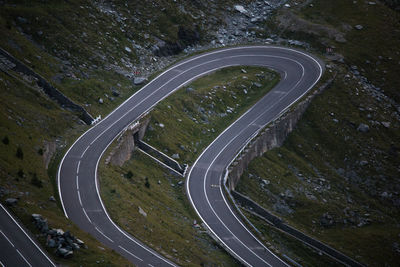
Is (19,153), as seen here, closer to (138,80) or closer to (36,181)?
(36,181)

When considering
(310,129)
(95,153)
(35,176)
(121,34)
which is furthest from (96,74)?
(310,129)

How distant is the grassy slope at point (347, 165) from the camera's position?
2682 inches

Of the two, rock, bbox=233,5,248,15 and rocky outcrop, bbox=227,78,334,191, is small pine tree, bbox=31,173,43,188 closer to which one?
rocky outcrop, bbox=227,78,334,191

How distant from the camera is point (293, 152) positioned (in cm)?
8119

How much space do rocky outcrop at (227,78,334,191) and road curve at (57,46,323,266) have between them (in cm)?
159

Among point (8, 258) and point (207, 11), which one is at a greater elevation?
point (207, 11)

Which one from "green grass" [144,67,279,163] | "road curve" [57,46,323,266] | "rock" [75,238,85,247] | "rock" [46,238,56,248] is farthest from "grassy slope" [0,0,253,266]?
"green grass" [144,67,279,163]

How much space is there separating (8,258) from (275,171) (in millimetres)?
44920

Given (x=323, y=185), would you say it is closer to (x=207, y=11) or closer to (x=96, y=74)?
(x=96, y=74)

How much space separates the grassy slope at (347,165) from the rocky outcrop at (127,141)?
53.2 feet

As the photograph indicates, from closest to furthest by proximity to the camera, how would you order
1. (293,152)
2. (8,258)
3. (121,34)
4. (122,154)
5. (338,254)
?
(8,258) → (338,254) → (122,154) → (293,152) → (121,34)

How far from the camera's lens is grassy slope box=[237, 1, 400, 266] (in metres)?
68.1

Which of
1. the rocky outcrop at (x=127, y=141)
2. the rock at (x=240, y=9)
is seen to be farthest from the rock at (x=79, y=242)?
the rock at (x=240, y=9)

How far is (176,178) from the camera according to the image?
6775 cm
